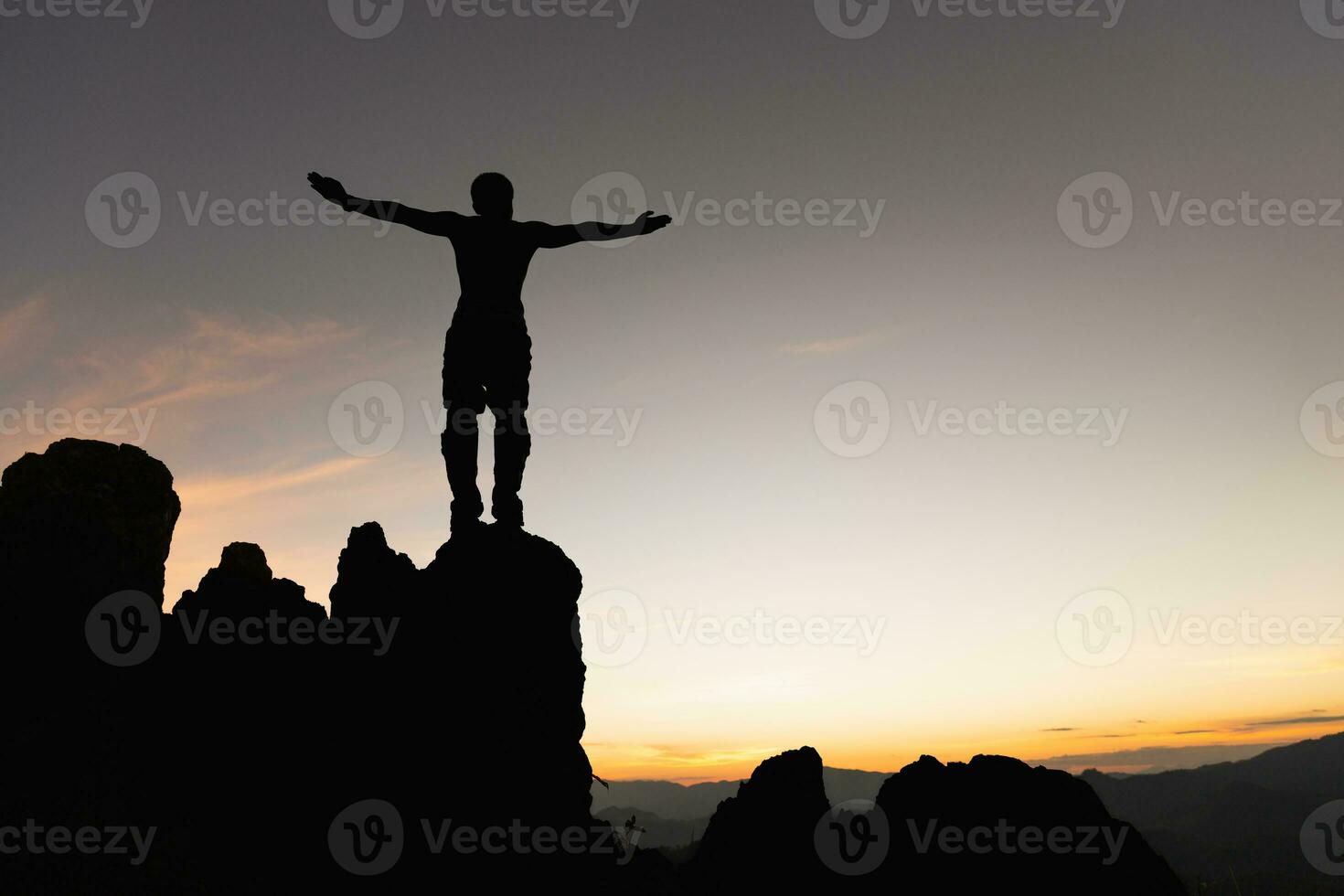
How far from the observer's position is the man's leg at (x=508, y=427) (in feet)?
38.5

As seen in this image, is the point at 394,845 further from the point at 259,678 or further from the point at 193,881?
the point at 259,678

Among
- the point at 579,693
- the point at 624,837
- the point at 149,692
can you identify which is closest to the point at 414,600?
the point at 579,693

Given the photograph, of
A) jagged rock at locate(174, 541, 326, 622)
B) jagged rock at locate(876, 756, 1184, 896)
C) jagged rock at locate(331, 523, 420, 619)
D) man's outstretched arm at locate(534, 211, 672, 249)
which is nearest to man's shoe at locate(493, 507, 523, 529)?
jagged rock at locate(331, 523, 420, 619)

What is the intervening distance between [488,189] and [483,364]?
7.67ft

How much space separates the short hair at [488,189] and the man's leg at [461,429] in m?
1.76

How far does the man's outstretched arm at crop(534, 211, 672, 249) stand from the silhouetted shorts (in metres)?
1.22

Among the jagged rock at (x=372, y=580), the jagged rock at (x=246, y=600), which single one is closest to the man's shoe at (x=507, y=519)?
the jagged rock at (x=372, y=580)

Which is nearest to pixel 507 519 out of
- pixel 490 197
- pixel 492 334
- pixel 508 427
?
pixel 508 427

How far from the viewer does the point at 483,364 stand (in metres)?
11.7

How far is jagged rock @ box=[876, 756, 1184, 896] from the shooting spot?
1405 centimetres

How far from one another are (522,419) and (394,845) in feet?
17.9

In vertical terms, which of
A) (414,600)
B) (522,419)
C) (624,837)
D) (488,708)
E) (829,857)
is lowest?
(829,857)

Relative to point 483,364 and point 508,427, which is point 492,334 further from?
point 508,427

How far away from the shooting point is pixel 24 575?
36.5ft
